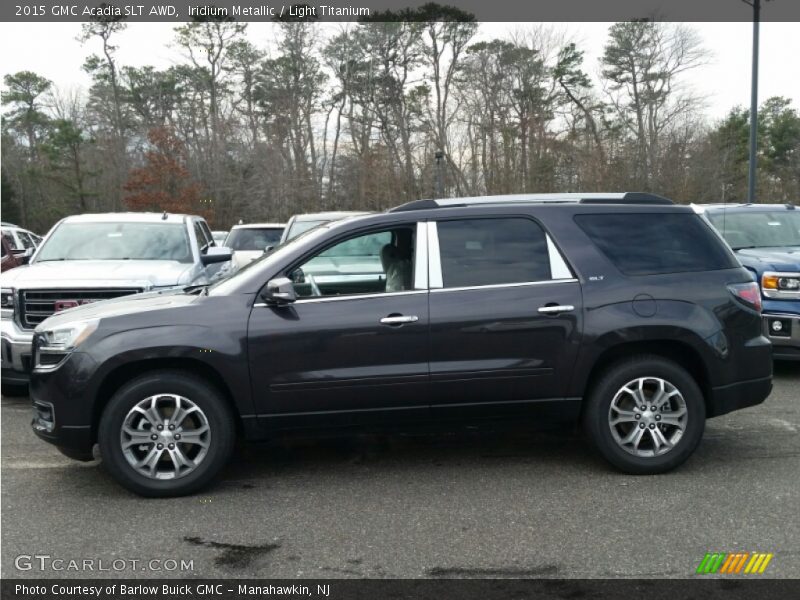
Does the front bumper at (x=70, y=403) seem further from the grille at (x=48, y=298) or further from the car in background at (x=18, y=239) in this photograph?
the car in background at (x=18, y=239)

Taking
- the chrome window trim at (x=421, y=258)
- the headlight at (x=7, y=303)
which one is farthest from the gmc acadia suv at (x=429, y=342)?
the headlight at (x=7, y=303)

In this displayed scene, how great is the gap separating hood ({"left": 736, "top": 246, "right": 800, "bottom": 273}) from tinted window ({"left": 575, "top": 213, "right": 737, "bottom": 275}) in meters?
3.28

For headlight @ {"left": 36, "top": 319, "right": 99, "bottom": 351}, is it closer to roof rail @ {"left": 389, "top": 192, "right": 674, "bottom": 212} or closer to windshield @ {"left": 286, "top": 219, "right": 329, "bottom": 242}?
roof rail @ {"left": 389, "top": 192, "right": 674, "bottom": 212}

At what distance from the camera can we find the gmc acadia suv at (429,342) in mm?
5000

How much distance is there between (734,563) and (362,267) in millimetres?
2914

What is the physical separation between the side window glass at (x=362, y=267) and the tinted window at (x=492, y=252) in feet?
0.84

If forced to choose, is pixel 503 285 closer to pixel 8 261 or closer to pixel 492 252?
pixel 492 252

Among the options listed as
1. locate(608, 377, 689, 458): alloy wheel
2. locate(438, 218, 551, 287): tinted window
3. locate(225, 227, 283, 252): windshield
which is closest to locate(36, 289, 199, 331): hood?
locate(438, 218, 551, 287): tinted window

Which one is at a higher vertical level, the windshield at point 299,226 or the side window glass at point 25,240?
the windshield at point 299,226

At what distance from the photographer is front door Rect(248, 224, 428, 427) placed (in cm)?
504

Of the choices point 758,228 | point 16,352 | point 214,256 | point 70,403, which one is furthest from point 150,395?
point 758,228

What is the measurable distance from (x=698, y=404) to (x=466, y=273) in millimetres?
1754

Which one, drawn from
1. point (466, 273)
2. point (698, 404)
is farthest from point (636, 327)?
point (466, 273)

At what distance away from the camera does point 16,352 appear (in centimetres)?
731
